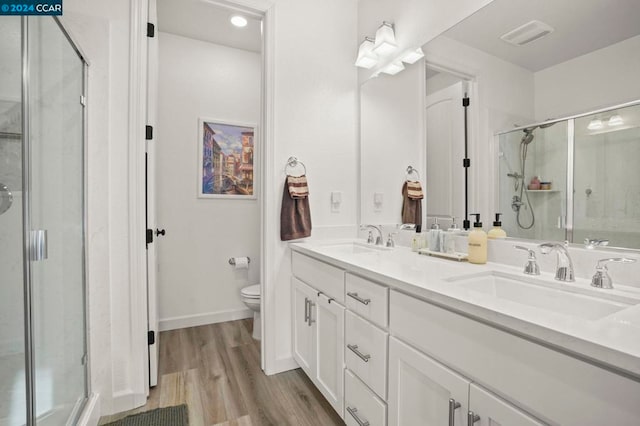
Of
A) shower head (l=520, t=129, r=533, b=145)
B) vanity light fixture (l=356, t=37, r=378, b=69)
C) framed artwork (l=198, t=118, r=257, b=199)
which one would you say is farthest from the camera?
framed artwork (l=198, t=118, r=257, b=199)

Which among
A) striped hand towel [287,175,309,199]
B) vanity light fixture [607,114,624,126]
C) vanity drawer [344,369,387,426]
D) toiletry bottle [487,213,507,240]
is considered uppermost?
vanity light fixture [607,114,624,126]

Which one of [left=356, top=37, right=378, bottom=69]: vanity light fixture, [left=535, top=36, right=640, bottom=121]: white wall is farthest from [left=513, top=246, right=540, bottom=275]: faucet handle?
[left=356, top=37, right=378, bottom=69]: vanity light fixture

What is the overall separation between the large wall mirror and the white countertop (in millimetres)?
252

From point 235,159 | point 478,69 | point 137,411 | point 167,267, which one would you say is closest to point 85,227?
point 137,411

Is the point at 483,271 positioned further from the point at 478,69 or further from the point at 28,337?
the point at 28,337

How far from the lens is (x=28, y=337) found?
117 cm

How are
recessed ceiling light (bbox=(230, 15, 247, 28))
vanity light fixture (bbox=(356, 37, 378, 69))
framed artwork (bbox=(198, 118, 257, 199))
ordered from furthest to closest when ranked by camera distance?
framed artwork (bbox=(198, 118, 257, 199)), recessed ceiling light (bbox=(230, 15, 247, 28)), vanity light fixture (bbox=(356, 37, 378, 69))

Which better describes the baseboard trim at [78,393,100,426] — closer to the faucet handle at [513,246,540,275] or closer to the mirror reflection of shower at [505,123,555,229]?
the faucet handle at [513,246,540,275]

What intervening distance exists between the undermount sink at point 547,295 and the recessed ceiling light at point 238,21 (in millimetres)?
2534

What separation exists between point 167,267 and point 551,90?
2.89 meters

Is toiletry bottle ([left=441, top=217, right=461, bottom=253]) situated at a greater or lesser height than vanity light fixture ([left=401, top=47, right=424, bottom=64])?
lesser

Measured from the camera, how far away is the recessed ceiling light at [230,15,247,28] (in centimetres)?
250

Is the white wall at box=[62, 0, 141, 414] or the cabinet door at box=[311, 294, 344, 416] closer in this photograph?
the cabinet door at box=[311, 294, 344, 416]

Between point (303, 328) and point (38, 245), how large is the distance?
1.33 meters
